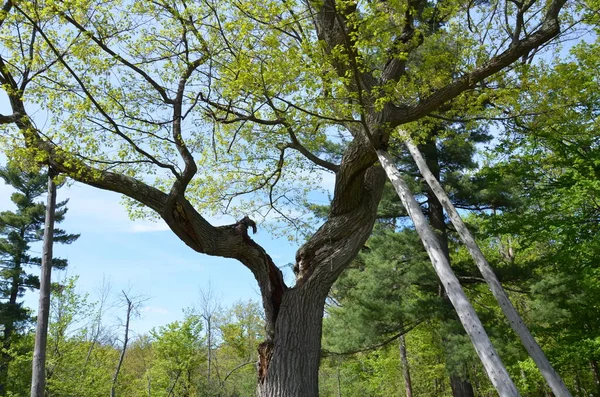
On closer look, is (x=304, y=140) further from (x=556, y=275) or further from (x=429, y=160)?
(x=556, y=275)

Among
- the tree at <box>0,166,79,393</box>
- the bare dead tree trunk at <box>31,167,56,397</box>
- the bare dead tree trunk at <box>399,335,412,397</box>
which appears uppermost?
the tree at <box>0,166,79,393</box>

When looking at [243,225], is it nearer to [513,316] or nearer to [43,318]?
[43,318]

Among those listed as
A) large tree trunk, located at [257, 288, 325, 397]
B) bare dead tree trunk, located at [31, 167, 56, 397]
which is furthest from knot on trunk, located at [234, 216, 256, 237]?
bare dead tree trunk, located at [31, 167, 56, 397]

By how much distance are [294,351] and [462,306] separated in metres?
1.81

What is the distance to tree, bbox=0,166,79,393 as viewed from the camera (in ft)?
59.0

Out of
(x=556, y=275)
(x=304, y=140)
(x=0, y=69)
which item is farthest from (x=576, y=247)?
(x=0, y=69)

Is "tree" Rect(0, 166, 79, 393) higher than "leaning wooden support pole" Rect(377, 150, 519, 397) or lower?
higher

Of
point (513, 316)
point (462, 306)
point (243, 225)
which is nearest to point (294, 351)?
point (243, 225)

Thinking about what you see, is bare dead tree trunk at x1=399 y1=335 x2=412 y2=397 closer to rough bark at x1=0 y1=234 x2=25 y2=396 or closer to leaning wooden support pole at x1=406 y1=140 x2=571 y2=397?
leaning wooden support pole at x1=406 y1=140 x2=571 y2=397

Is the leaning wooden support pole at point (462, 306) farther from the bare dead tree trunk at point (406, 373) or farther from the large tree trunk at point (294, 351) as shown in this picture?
the bare dead tree trunk at point (406, 373)

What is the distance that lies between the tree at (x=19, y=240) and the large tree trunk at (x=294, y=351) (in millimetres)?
17308

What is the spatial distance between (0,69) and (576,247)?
912cm

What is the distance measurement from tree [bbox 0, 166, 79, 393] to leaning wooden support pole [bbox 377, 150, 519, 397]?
58.3 ft

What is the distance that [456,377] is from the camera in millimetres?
9766
